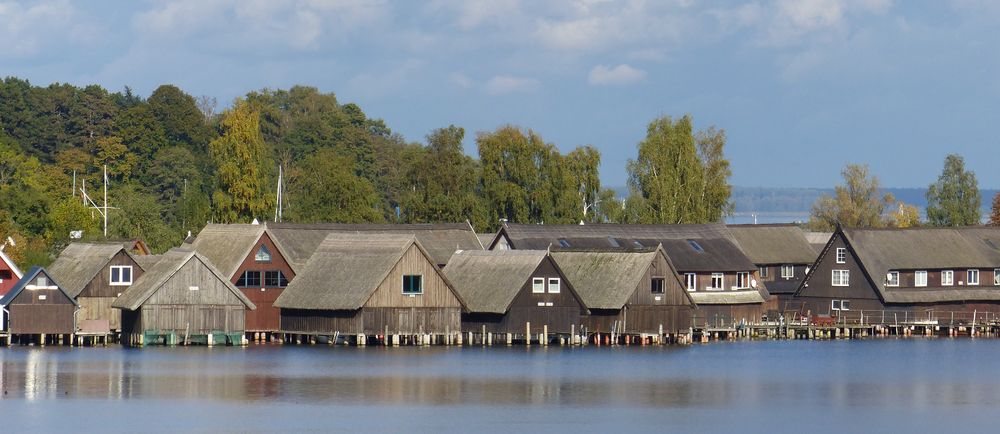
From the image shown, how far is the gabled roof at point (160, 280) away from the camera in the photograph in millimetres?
86562

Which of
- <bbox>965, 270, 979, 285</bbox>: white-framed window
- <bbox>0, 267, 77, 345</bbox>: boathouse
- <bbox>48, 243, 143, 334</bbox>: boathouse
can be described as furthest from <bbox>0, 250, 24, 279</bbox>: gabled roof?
<bbox>965, 270, 979, 285</bbox>: white-framed window

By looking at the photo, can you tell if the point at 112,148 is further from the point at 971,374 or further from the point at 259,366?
the point at 971,374

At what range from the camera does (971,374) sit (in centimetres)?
8175

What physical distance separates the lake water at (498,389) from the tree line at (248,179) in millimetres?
24401

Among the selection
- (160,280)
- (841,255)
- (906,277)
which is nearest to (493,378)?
(160,280)

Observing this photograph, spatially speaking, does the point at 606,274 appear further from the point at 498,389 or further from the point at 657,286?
the point at 498,389

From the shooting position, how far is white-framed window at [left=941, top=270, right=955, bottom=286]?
104 m

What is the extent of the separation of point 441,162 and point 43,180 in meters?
29.9

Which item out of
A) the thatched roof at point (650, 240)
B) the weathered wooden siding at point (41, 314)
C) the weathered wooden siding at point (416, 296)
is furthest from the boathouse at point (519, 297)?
the weathered wooden siding at point (41, 314)

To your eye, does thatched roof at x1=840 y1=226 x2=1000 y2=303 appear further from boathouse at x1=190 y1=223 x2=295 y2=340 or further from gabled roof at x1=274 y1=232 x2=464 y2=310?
boathouse at x1=190 y1=223 x2=295 y2=340

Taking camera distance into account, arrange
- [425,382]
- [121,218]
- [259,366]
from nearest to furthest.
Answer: [425,382] → [259,366] → [121,218]

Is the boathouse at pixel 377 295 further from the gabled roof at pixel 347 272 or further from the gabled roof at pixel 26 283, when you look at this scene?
the gabled roof at pixel 26 283

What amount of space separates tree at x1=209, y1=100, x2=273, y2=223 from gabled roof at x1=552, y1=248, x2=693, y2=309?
3096 centimetres

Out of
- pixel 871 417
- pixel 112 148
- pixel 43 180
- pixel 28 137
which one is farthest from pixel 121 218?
pixel 871 417
